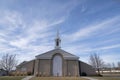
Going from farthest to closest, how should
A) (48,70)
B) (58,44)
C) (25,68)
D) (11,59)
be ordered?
(11,59) < (58,44) < (25,68) < (48,70)

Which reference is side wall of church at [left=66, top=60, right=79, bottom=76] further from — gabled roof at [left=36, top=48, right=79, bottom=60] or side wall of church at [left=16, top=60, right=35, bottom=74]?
side wall of church at [left=16, top=60, right=35, bottom=74]

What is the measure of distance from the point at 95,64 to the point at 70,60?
31439 mm

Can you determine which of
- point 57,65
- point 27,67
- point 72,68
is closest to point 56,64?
point 57,65

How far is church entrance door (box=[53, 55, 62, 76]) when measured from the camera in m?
35.7

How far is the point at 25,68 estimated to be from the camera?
126 feet

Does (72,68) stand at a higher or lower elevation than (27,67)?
lower

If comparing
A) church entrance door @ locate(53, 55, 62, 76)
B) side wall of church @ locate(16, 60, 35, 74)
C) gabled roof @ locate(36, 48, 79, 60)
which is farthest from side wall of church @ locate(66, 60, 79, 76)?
side wall of church @ locate(16, 60, 35, 74)

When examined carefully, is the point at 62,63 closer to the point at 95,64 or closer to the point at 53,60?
the point at 53,60

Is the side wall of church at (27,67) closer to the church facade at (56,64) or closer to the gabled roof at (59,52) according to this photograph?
the church facade at (56,64)

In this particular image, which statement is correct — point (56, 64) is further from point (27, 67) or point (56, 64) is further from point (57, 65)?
point (27, 67)

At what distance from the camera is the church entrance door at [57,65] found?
35.7 meters

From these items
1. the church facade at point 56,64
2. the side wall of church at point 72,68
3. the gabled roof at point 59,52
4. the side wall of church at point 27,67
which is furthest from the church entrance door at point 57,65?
the side wall of church at point 27,67

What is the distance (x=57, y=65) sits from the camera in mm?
36156

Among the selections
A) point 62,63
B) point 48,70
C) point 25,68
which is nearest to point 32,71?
point 25,68
